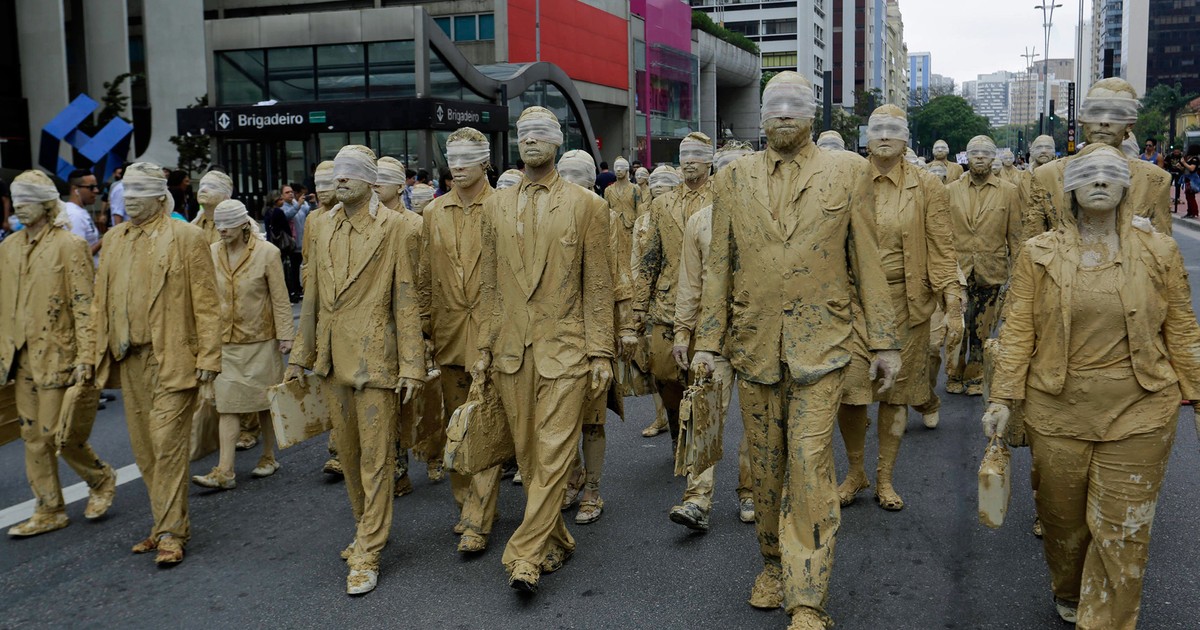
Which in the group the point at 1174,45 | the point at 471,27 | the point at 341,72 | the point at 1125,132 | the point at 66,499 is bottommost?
the point at 66,499

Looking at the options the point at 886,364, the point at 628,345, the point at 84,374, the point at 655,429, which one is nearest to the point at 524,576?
the point at 628,345

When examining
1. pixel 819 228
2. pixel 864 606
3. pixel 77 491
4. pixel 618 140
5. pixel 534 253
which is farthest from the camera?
pixel 618 140

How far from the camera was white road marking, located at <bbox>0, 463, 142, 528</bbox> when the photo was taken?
6781 mm

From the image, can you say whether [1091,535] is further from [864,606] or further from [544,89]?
[544,89]

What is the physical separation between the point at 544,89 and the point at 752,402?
32.0m

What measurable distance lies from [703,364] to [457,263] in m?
2.17

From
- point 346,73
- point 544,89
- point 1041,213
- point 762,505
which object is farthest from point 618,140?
point 762,505

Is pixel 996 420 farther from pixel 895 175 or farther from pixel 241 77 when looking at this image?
pixel 241 77

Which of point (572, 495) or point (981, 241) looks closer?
point (572, 495)

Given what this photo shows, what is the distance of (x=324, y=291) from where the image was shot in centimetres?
578

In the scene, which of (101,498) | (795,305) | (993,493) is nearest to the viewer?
(993,493)

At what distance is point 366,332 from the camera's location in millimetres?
5688

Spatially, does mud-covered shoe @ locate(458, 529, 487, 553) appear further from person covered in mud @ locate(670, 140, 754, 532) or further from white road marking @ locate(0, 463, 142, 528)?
white road marking @ locate(0, 463, 142, 528)

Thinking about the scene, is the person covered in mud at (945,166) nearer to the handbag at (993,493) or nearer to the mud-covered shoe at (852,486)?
the mud-covered shoe at (852,486)
